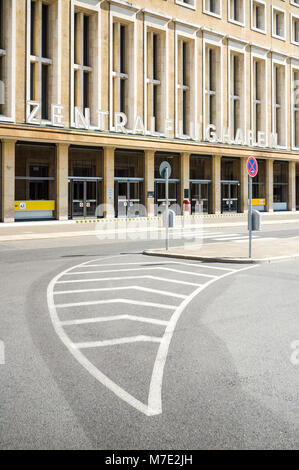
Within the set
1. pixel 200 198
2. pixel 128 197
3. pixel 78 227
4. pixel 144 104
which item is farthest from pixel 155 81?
pixel 78 227

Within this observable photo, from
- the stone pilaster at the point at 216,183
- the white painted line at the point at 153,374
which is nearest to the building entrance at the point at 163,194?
the stone pilaster at the point at 216,183

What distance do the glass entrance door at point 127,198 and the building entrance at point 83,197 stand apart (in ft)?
5.29

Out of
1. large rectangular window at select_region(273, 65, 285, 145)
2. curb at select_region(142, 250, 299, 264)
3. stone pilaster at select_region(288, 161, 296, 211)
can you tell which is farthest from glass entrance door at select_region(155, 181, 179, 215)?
curb at select_region(142, 250, 299, 264)

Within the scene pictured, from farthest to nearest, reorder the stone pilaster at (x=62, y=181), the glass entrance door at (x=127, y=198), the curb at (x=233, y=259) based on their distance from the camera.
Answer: the glass entrance door at (x=127, y=198), the stone pilaster at (x=62, y=181), the curb at (x=233, y=259)

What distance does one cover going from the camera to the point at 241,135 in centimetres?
3966

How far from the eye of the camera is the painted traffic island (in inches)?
526

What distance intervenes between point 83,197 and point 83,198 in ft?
0.22

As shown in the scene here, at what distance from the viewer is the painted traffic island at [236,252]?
13.4 metres

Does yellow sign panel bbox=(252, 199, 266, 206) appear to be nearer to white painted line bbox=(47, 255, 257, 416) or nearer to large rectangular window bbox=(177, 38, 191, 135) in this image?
large rectangular window bbox=(177, 38, 191, 135)

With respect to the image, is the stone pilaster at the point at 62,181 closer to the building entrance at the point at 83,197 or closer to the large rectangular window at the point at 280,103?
the building entrance at the point at 83,197

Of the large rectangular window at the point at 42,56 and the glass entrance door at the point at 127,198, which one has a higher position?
the large rectangular window at the point at 42,56

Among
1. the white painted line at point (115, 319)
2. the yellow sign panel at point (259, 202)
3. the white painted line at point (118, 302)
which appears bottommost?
the white painted line at point (115, 319)

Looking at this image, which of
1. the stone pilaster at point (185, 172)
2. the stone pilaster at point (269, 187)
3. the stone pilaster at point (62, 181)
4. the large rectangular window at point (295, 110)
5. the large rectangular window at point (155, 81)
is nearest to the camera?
the stone pilaster at point (62, 181)

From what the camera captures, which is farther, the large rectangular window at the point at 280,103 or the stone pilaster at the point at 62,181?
the large rectangular window at the point at 280,103
